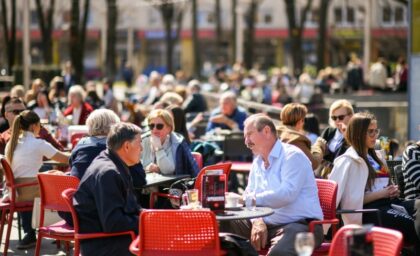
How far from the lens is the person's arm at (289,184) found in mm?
7707

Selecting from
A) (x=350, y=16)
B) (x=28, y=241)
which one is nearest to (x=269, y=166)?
(x=28, y=241)

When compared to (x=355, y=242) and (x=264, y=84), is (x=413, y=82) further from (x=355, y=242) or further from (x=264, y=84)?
(x=264, y=84)

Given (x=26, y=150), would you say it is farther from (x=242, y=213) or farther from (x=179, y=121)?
(x=242, y=213)

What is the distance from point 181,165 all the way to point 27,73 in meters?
18.2

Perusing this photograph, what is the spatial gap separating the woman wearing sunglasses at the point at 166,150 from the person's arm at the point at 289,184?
277 centimetres

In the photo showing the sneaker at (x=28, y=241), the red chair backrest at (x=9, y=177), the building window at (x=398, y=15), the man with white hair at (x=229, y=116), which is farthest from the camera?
the building window at (x=398, y=15)

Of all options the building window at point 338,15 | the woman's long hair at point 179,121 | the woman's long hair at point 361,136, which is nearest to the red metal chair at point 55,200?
the woman's long hair at point 361,136

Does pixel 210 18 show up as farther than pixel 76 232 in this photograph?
Yes

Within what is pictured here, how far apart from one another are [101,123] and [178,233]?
127 inches

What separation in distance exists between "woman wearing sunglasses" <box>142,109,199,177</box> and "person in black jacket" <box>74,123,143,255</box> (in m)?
3.11

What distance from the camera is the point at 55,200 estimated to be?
8594 millimetres

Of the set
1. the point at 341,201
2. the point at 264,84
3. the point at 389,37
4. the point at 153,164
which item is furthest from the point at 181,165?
the point at 389,37

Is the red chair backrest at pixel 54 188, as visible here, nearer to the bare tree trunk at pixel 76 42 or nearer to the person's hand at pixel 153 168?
the person's hand at pixel 153 168

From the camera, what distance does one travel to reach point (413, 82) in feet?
55.0
